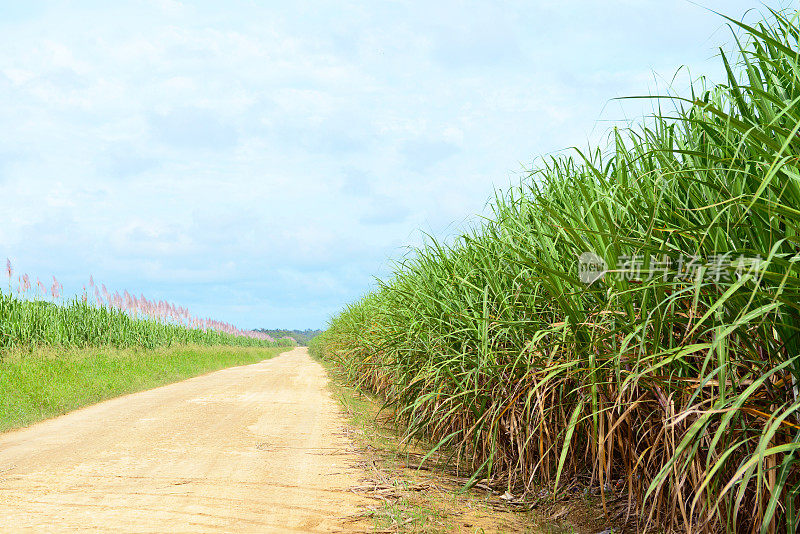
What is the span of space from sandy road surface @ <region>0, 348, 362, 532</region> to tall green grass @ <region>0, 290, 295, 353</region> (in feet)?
25.1

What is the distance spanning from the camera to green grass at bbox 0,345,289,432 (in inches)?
327

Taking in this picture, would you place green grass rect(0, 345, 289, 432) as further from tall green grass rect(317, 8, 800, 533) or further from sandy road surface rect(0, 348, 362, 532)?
tall green grass rect(317, 8, 800, 533)

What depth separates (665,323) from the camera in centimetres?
260

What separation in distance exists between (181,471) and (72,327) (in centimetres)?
1399

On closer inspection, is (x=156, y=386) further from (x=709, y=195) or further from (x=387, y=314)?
(x=709, y=195)

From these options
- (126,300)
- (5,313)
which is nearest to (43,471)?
(5,313)

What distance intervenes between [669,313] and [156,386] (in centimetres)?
1188
